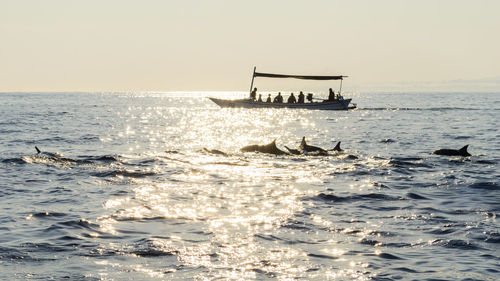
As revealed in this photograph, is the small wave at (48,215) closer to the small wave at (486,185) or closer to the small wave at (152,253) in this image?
the small wave at (152,253)

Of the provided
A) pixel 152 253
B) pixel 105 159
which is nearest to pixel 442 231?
pixel 152 253

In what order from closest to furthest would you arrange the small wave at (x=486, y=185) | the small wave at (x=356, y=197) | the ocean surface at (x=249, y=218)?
the ocean surface at (x=249, y=218)
the small wave at (x=356, y=197)
the small wave at (x=486, y=185)

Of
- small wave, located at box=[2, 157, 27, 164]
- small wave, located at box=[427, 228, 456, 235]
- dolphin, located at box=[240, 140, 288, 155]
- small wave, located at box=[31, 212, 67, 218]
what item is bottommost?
small wave, located at box=[2, 157, 27, 164]

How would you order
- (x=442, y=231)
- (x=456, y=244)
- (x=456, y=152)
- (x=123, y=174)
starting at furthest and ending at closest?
(x=456, y=152) → (x=123, y=174) → (x=442, y=231) → (x=456, y=244)

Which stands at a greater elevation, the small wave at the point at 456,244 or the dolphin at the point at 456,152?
the dolphin at the point at 456,152

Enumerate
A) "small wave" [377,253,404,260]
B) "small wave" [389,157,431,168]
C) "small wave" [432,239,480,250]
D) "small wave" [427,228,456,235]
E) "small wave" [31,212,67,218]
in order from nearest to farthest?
"small wave" [377,253,404,260] < "small wave" [432,239,480,250] < "small wave" [427,228,456,235] < "small wave" [31,212,67,218] < "small wave" [389,157,431,168]

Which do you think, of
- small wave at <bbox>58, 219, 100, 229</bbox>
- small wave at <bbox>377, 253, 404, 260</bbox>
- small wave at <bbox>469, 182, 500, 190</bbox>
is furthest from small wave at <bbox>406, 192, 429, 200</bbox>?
small wave at <bbox>58, 219, 100, 229</bbox>

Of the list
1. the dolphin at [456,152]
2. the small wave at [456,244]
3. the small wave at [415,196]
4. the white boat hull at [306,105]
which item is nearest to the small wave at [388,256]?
the small wave at [456,244]

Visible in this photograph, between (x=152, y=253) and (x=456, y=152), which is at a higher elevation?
(x=456, y=152)

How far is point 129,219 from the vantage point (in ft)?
43.3

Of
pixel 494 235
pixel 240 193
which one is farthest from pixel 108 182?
pixel 494 235

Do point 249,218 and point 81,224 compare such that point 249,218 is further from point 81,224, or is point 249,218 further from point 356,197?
point 356,197

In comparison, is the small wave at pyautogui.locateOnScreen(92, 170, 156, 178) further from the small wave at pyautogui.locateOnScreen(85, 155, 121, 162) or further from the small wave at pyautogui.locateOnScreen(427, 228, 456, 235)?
the small wave at pyautogui.locateOnScreen(427, 228, 456, 235)

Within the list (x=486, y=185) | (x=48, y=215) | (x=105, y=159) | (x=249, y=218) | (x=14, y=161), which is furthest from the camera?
(x=105, y=159)
